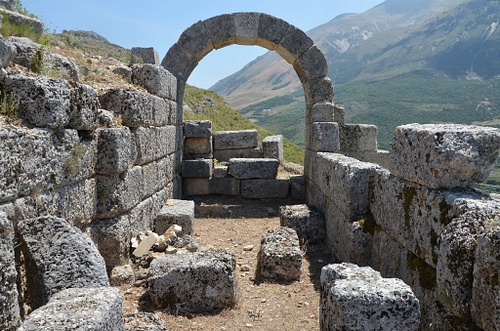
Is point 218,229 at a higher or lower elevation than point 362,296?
lower

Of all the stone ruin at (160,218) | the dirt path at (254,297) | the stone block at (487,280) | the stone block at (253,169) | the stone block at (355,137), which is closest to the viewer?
the stone block at (487,280)

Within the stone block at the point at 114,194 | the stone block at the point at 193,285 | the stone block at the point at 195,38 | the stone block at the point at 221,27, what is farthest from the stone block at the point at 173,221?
the stone block at the point at 221,27

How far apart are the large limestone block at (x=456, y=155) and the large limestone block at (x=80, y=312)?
2.75 metres

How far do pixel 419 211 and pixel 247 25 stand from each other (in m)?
7.21

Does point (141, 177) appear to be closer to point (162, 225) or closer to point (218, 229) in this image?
point (162, 225)

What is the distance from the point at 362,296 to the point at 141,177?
427 centimetres

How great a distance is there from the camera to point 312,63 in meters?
10.0

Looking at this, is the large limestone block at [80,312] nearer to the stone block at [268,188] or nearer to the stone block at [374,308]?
the stone block at [374,308]

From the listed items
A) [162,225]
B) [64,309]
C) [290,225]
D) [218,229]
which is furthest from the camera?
[218,229]

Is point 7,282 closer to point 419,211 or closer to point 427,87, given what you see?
point 419,211

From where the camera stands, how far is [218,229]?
844 centimetres

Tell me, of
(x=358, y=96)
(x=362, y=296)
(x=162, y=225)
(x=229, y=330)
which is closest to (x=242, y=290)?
(x=229, y=330)

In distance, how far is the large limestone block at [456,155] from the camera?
3566 mm

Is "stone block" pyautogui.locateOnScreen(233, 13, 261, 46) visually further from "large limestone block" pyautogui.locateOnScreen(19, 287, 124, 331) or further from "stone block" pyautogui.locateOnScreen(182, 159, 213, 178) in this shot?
"large limestone block" pyautogui.locateOnScreen(19, 287, 124, 331)
